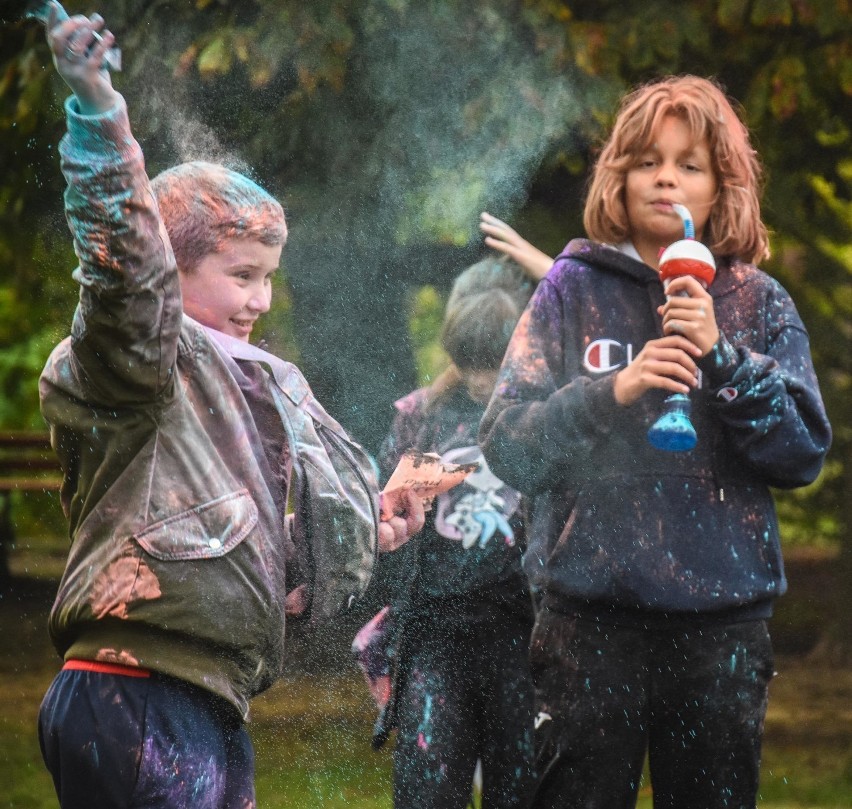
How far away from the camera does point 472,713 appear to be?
2.74 metres

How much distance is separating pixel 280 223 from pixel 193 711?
0.81 metres

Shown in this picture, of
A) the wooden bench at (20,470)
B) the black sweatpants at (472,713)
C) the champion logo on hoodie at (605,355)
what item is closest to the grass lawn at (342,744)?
the wooden bench at (20,470)

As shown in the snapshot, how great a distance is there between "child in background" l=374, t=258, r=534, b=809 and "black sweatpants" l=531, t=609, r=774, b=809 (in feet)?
1.86

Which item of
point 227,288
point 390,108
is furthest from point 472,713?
point 390,108

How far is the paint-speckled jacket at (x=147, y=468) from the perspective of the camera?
5.42ft

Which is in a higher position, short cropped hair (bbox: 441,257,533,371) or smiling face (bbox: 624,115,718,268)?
smiling face (bbox: 624,115,718,268)

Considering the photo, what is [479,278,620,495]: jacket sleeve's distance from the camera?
7.15 feet

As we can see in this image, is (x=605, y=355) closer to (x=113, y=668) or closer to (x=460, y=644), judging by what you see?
(x=460, y=644)

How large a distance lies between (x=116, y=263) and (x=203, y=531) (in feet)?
1.28

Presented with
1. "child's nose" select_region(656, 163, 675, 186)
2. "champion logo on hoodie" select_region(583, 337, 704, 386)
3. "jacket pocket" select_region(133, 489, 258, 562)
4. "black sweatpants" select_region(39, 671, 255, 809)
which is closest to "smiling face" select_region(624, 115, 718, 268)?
"child's nose" select_region(656, 163, 675, 186)

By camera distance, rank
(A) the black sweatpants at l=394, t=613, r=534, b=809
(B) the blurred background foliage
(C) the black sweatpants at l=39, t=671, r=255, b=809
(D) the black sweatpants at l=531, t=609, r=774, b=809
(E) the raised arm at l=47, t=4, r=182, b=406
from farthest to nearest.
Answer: (B) the blurred background foliage → (A) the black sweatpants at l=394, t=613, r=534, b=809 → (D) the black sweatpants at l=531, t=609, r=774, b=809 → (C) the black sweatpants at l=39, t=671, r=255, b=809 → (E) the raised arm at l=47, t=4, r=182, b=406

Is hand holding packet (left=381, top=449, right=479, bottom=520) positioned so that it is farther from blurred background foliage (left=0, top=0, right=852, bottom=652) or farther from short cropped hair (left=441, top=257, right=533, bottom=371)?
blurred background foliage (left=0, top=0, right=852, bottom=652)

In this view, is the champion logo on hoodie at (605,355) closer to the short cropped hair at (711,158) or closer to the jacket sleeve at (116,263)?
the short cropped hair at (711,158)

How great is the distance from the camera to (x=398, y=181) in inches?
139
